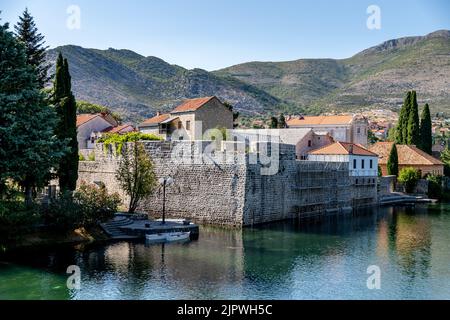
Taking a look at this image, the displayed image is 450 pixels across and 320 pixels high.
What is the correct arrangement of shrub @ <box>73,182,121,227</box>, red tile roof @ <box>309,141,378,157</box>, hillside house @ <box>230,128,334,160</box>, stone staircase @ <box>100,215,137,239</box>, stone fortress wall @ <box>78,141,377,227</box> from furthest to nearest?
hillside house @ <box>230,128,334,160</box> < red tile roof @ <box>309,141,378,157</box> < stone fortress wall @ <box>78,141,377,227</box> < stone staircase @ <box>100,215,137,239</box> < shrub @ <box>73,182,121,227</box>

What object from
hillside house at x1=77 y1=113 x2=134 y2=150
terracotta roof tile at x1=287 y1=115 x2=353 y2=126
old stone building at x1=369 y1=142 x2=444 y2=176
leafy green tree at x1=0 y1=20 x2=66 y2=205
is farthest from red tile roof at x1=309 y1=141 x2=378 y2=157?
leafy green tree at x1=0 y1=20 x2=66 y2=205

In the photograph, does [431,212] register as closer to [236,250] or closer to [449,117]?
[236,250]

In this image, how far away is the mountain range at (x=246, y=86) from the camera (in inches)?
5472

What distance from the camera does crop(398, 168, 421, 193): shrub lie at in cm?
6112

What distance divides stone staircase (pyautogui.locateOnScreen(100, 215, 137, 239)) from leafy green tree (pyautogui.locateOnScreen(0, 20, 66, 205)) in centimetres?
509

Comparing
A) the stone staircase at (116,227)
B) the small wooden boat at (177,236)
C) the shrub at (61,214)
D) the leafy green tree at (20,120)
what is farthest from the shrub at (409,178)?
the leafy green tree at (20,120)

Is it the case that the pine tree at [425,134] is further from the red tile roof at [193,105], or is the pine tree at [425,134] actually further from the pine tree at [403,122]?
the red tile roof at [193,105]

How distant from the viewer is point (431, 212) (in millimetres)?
47562

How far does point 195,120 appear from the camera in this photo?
5178 cm

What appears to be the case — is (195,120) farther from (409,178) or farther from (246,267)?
(246,267)

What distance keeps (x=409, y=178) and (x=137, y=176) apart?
→ 38.7 metres

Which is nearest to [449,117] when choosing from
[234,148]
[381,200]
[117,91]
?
[117,91]

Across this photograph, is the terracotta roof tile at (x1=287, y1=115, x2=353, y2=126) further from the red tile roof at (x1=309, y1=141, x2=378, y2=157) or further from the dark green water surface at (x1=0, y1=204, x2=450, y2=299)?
the dark green water surface at (x1=0, y1=204, x2=450, y2=299)

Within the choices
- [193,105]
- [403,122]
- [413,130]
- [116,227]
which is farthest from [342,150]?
[116,227]
